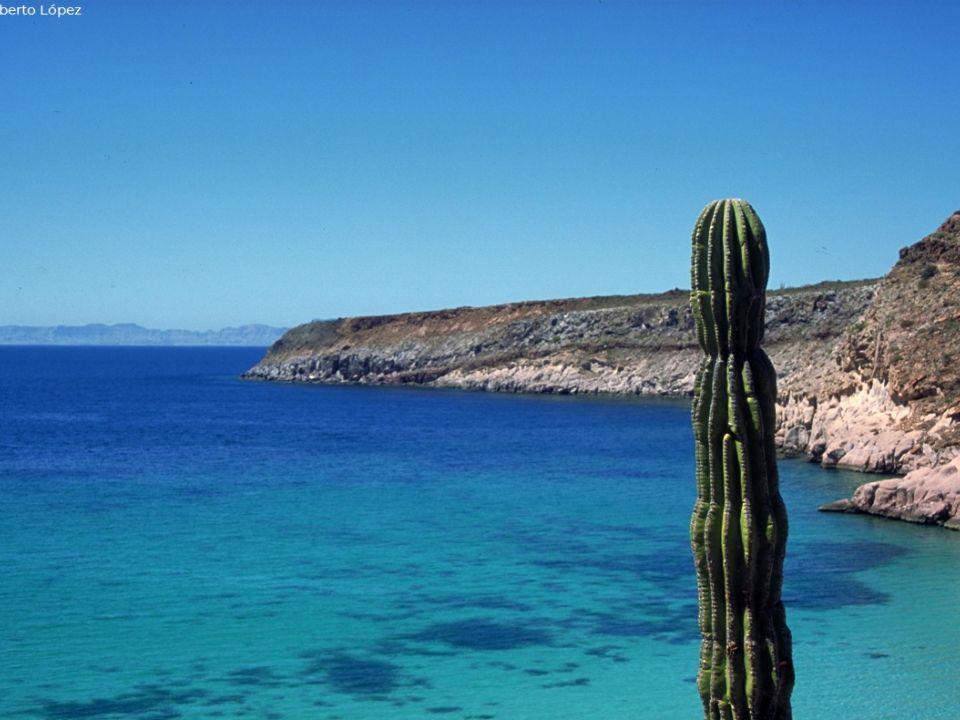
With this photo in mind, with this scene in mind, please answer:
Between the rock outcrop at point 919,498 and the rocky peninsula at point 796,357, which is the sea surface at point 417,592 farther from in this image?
the rocky peninsula at point 796,357

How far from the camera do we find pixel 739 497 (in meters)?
11.2

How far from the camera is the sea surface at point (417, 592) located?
59.8 ft

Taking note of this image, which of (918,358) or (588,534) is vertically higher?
(918,358)

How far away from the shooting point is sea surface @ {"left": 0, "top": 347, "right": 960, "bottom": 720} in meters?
18.2

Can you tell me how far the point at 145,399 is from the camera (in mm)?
98062

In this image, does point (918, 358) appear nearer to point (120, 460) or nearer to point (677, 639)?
point (677, 639)

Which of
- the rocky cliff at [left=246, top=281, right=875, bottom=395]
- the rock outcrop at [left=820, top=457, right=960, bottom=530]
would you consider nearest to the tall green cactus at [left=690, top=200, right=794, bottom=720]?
the rock outcrop at [left=820, top=457, right=960, bottom=530]

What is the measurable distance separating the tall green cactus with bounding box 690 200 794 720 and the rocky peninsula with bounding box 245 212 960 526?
2099cm

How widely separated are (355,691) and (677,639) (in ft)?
19.0

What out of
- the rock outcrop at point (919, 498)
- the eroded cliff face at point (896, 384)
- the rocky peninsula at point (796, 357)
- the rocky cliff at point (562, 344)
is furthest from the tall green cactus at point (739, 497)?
the rocky cliff at point (562, 344)

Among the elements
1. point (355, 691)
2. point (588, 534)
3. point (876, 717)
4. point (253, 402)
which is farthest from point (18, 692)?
point (253, 402)

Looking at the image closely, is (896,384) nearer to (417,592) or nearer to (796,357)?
(417,592)

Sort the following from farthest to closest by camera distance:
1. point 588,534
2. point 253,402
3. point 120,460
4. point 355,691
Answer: point 253,402, point 120,460, point 588,534, point 355,691

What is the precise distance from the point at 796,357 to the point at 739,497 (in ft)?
244
